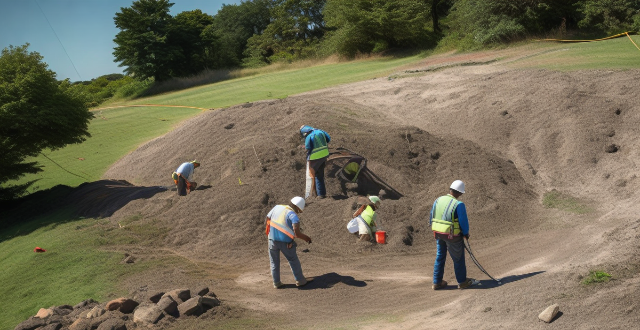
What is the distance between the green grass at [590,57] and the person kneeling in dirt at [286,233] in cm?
1654

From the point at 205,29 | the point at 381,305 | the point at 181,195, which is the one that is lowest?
the point at 381,305

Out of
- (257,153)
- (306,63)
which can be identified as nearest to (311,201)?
(257,153)

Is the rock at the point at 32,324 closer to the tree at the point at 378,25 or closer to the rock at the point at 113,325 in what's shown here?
the rock at the point at 113,325

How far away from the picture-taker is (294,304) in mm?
9828

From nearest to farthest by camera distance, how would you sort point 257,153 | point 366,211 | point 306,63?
1. point 366,211
2. point 257,153
3. point 306,63

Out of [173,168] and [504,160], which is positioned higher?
[173,168]

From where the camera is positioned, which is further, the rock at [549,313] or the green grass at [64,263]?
the green grass at [64,263]

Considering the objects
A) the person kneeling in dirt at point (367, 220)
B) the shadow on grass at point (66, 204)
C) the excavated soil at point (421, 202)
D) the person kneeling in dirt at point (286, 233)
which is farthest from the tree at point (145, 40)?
the person kneeling in dirt at point (286, 233)

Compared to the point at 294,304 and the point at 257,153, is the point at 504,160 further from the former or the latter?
the point at 294,304

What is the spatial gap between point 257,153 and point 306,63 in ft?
103

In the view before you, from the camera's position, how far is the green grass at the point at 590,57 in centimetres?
2259

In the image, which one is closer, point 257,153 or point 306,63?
point 257,153

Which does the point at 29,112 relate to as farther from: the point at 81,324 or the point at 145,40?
the point at 145,40

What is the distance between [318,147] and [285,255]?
4.44 metres
